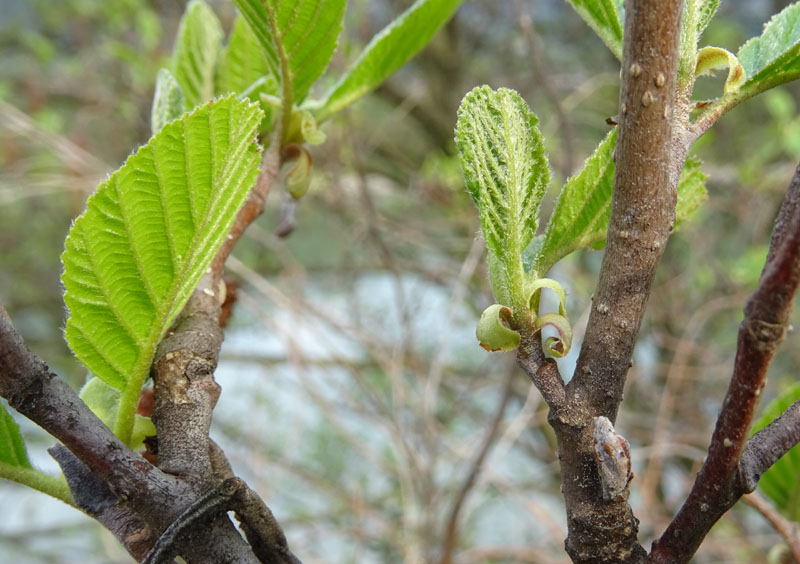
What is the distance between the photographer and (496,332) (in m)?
0.27

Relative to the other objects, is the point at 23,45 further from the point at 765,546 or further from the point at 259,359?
the point at 765,546

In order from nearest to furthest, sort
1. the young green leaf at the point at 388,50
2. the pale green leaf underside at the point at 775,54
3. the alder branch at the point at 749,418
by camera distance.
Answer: the alder branch at the point at 749,418
the pale green leaf underside at the point at 775,54
the young green leaf at the point at 388,50

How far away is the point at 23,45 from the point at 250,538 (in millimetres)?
3035

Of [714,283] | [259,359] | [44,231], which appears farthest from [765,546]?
[44,231]

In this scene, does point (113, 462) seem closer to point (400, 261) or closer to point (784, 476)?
point (784, 476)

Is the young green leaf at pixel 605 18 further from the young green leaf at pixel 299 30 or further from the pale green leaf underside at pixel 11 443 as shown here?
the pale green leaf underside at pixel 11 443

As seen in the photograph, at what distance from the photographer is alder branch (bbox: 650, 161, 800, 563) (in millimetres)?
198

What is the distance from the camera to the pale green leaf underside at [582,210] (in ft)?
1.01

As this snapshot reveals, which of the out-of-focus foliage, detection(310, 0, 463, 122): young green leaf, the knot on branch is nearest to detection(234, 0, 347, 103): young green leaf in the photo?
detection(310, 0, 463, 122): young green leaf

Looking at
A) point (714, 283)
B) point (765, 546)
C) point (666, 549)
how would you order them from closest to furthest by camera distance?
point (666, 549) < point (765, 546) < point (714, 283)

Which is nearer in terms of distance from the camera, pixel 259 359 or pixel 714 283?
pixel 714 283

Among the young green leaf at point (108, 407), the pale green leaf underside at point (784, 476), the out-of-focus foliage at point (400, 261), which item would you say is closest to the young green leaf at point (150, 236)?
the young green leaf at point (108, 407)

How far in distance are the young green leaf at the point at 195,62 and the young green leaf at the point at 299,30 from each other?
0.12 m

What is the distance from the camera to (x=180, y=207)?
296mm
